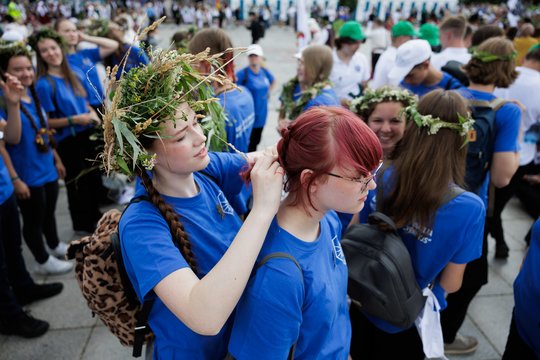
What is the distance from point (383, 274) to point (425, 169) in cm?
58

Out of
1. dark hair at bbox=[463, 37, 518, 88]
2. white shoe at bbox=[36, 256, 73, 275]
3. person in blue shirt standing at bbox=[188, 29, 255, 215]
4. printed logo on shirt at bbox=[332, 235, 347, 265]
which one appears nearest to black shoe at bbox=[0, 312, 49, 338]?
white shoe at bbox=[36, 256, 73, 275]

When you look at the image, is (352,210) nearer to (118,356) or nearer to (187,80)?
(187,80)

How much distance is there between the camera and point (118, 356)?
305cm

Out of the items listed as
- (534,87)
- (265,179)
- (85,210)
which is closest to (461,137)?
(265,179)

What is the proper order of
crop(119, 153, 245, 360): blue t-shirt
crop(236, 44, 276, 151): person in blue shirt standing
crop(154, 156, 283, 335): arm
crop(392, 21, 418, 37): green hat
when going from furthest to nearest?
crop(392, 21, 418, 37): green hat → crop(236, 44, 276, 151): person in blue shirt standing → crop(119, 153, 245, 360): blue t-shirt → crop(154, 156, 283, 335): arm

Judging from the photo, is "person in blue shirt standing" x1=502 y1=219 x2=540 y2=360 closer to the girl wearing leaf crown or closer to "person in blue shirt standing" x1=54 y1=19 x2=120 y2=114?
the girl wearing leaf crown

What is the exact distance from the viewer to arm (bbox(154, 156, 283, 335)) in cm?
116

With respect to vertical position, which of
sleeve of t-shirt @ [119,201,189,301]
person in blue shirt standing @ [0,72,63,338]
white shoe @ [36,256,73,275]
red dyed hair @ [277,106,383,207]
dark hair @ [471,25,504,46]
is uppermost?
red dyed hair @ [277,106,383,207]

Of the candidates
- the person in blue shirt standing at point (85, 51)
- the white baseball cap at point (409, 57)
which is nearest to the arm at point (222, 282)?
the white baseball cap at point (409, 57)

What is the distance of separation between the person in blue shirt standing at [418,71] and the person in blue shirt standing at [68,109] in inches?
130

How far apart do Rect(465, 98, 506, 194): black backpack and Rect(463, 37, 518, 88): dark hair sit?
0.26 m

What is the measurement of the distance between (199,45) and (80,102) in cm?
208

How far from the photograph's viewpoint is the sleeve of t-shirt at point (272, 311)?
1.21 meters

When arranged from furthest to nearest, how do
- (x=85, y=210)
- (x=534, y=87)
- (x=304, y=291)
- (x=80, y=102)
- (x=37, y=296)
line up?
(x=85, y=210)
(x=80, y=102)
(x=534, y=87)
(x=37, y=296)
(x=304, y=291)
